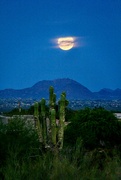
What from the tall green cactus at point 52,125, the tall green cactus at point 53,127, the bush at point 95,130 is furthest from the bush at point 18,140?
the bush at point 95,130

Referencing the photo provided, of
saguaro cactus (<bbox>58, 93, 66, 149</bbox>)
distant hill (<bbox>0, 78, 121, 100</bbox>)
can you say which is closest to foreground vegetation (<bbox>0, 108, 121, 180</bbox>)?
saguaro cactus (<bbox>58, 93, 66, 149</bbox>)

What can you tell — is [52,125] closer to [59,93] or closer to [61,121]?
[61,121]

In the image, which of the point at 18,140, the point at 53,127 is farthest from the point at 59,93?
the point at 18,140

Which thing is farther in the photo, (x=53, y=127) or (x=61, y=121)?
(x=53, y=127)

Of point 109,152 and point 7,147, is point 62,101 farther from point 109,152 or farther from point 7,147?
point 7,147

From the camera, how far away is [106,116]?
1775cm

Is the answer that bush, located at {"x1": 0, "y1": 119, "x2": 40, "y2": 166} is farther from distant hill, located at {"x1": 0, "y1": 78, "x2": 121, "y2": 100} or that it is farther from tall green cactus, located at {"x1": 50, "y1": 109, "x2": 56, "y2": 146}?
distant hill, located at {"x1": 0, "y1": 78, "x2": 121, "y2": 100}

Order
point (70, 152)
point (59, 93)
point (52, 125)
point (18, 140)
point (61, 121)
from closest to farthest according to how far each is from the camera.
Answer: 1. point (70, 152)
2. point (18, 140)
3. point (61, 121)
4. point (52, 125)
5. point (59, 93)

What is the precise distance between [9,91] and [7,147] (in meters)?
76.7

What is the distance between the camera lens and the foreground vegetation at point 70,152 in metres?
7.89

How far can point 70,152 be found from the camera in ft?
36.2

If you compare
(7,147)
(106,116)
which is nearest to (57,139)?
(106,116)

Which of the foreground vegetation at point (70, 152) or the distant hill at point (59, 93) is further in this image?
the distant hill at point (59, 93)

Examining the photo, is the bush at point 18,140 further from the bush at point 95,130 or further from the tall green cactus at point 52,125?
the bush at point 95,130
